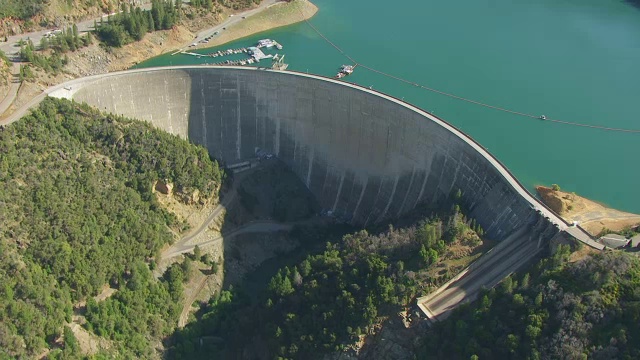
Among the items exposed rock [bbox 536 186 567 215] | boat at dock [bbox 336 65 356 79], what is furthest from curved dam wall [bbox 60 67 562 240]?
boat at dock [bbox 336 65 356 79]

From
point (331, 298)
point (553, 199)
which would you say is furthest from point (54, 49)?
point (553, 199)

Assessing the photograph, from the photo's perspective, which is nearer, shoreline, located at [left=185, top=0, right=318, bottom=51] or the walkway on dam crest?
the walkway on dam crest

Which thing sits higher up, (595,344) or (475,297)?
(595,344)

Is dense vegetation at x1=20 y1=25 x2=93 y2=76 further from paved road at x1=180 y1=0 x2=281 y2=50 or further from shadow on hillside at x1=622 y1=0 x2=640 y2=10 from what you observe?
shadow on hillside at x1=622 y1=0 x2=640 y2=10

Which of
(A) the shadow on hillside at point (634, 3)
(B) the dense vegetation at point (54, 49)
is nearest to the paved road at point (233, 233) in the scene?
(B) the dense vegetation at point (54, 49)

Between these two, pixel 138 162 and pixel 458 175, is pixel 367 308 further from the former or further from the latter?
pixel 138 162

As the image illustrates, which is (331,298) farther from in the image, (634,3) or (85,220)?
(634,3)

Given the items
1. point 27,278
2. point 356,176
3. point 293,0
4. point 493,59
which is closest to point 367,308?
point 356,176
